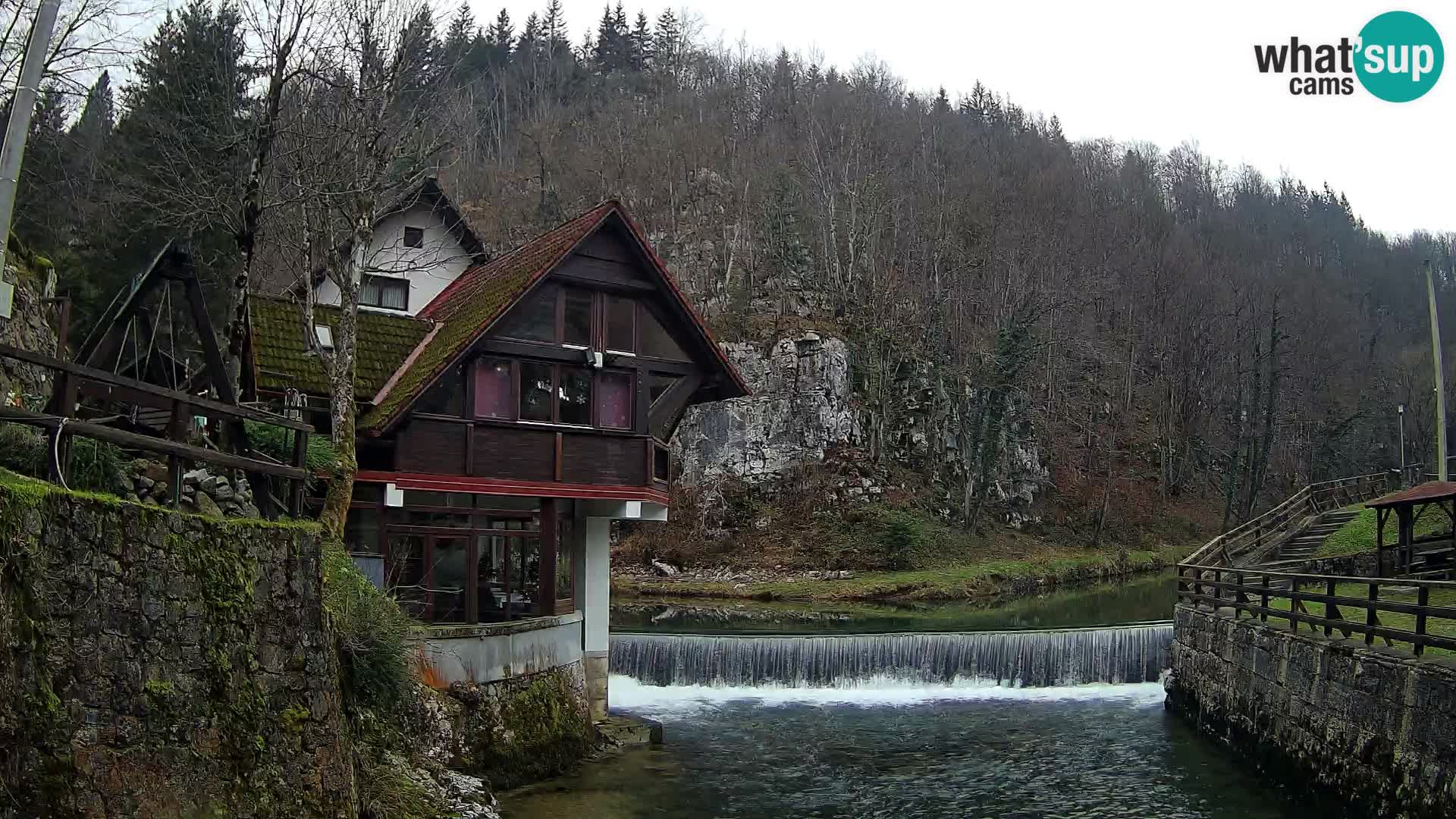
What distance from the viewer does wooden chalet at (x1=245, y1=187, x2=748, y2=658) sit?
1823cm

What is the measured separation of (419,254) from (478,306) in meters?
7.33

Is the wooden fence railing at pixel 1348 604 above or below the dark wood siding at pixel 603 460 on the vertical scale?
below

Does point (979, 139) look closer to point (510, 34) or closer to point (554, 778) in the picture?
point (510, 34)

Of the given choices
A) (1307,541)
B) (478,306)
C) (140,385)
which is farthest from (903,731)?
(1307,541)

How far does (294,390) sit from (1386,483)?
39397 millimetres

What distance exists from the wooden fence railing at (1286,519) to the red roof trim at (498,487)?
687 inches

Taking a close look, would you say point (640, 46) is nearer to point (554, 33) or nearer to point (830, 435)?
point (554, 33)

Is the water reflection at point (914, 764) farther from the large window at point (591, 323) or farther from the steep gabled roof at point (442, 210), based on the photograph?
the steep gabled roof at point (442, 210)

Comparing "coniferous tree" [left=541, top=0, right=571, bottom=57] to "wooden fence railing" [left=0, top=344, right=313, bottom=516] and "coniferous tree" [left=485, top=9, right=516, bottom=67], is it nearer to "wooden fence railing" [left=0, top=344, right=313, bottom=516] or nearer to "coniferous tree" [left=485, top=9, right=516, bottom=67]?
"coniferous tree" [left=485, top=9, right=516, bottom=67]

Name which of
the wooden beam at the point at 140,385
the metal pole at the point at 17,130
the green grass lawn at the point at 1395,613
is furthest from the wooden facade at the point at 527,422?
the green grass lawn at the point at 1395,613

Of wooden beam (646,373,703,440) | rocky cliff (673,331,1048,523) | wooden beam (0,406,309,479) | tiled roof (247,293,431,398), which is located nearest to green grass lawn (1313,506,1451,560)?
rocky cliff (673,331,1048,523)

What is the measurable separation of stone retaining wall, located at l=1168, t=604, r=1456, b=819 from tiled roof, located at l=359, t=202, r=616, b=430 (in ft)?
44.2

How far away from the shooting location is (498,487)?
60.4ft

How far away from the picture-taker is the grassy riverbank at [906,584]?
40.4 metres
